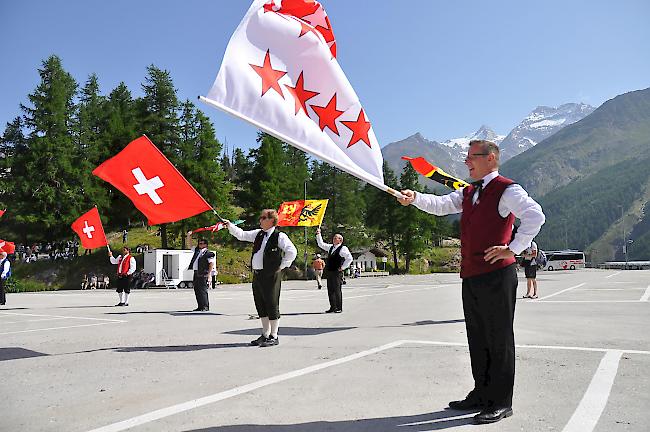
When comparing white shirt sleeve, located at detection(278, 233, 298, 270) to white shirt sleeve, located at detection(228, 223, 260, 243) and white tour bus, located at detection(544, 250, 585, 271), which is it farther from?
white tour bus, located at detection(544, 250, 585, 271)

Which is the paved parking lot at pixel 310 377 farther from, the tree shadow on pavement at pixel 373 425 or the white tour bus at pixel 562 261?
the white tour bus at pixel 562 261

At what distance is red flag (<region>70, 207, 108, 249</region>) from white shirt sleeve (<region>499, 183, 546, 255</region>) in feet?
42.1

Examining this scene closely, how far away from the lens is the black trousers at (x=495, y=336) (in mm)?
4199

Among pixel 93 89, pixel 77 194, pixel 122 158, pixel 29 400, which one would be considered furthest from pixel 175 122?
pixel 29 400

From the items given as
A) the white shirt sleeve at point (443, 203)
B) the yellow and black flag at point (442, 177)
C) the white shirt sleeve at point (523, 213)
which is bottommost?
the white shirt sleeve at point (523, 213)

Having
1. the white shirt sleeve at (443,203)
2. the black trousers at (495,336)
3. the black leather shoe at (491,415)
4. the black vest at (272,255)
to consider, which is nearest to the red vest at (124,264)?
the black vest at (272,255)

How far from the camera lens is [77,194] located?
4728cm

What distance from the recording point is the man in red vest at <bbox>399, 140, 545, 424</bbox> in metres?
4.16

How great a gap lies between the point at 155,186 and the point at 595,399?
6.65m

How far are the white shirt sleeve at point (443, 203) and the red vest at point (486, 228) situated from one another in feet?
0.91

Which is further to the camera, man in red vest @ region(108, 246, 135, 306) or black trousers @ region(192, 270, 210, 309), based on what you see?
man in red vest @ region(108, 246, 135, 306)

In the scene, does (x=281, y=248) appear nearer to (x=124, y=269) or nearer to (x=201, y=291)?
(x=201, y=291)

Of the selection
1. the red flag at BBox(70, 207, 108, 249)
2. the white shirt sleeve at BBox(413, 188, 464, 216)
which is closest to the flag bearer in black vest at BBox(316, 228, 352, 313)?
the red flag at BBox(70, 207, 108, 249)

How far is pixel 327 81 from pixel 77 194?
46860 millimetres
